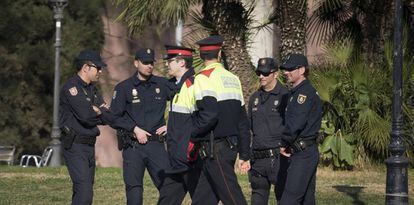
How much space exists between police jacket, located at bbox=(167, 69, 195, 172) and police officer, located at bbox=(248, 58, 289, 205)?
4.35 ft

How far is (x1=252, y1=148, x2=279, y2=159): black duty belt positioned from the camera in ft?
33.8

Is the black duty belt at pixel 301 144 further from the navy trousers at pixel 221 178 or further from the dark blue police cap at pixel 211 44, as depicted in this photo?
the dark blue police cap at pixel 211 44

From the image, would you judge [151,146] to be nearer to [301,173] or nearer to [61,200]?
[301,173]

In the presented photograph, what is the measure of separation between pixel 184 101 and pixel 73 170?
64.3 inches

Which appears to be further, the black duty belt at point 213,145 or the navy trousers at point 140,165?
the navy trousers at point 140,165

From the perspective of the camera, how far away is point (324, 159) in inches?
698

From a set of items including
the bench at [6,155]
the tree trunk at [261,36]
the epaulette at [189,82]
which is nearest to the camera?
the epaulette at [189,82]

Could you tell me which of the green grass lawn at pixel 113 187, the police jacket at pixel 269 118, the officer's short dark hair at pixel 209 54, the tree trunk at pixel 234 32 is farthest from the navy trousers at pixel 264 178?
the tree trunk at pixel 234 32

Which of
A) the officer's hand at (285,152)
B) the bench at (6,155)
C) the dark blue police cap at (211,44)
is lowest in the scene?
the bench at (6,155)

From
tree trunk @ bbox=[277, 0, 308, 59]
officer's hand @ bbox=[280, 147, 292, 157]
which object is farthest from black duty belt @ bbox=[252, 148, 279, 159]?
tree trunk @ bbox=[277, 0, 308, 59]

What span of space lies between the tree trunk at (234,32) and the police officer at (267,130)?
23.0 feet

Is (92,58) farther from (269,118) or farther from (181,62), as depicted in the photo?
(269,118)

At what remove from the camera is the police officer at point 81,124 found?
1004 cm

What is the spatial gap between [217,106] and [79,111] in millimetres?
1898
